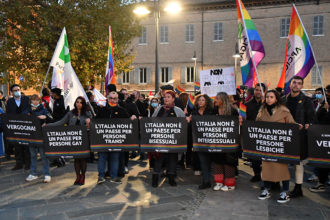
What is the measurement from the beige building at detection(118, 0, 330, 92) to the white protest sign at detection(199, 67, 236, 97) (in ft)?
80.1

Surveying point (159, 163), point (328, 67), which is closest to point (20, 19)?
point (159, 163)

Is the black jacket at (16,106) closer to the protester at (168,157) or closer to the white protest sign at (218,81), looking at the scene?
the protester at (168,157)

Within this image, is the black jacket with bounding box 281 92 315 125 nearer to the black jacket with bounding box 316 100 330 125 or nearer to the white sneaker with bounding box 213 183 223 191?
the black jacket with bounding box 316 100 330 125

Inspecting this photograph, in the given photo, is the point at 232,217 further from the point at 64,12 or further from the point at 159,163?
the point at 64,12

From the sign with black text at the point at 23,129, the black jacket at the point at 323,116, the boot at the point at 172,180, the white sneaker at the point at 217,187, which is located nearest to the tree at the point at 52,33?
the sign with black text at the point at 23,129

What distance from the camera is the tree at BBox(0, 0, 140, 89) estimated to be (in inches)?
523

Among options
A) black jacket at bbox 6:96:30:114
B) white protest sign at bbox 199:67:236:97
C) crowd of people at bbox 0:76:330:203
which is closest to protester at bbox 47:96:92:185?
crowd of people at bbox 0:76:330:203

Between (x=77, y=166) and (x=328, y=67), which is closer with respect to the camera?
(x=77, y=166)

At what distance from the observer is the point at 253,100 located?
7.04m

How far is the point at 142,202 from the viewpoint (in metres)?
5.29

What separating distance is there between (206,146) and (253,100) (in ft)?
6.19

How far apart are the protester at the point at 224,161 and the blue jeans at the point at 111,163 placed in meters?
2.01

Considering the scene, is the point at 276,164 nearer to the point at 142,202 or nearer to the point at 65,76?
the point at 142,202

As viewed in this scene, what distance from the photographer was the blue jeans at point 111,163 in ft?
20.9
